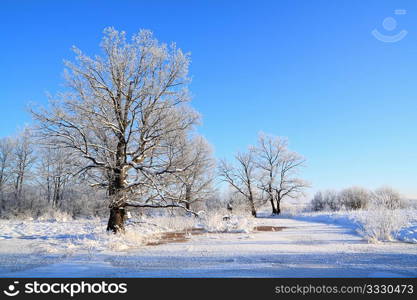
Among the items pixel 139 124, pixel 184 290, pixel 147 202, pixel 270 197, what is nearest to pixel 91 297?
pixel 184 290

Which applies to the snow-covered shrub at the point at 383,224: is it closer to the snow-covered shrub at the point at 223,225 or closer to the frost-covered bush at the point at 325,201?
A: the snow-covered shrub at the point at 223,225

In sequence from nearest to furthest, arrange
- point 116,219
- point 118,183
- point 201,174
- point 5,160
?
point 118,183, point 116,219, point 201,174, point 5,160

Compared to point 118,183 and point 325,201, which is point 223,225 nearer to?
point 118,183

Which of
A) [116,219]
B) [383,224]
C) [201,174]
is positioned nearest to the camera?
[383,224]

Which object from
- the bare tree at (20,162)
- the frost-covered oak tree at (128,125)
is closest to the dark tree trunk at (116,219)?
the frost-covered oak tree at (128,125)

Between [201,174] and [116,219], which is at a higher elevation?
[201,174]

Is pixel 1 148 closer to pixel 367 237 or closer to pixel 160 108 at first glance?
pixel 160 108

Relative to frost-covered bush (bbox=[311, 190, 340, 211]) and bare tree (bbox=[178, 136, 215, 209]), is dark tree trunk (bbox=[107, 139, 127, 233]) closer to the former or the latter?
bare tree (bbox=[178, 136, 215, 209])

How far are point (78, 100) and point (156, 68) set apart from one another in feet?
12.2

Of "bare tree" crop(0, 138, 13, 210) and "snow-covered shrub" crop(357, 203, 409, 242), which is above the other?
"bare tree" crop(0, 138, 13, 210)

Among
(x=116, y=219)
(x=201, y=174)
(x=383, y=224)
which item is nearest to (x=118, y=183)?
(x=116, y=219)

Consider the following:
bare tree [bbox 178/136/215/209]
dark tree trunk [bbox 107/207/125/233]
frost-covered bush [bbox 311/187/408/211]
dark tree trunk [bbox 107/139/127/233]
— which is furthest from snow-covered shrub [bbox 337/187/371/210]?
dark tree trunk [bbox 107/139/127/233]

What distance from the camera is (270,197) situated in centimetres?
3875

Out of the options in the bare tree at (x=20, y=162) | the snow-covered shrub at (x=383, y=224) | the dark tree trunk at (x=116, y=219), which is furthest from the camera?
the bare tree at (x=20, y=162)
